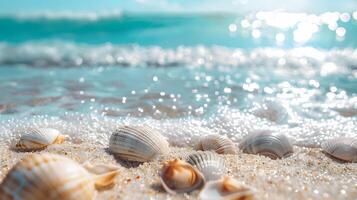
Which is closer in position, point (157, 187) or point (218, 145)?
point (157, 187)

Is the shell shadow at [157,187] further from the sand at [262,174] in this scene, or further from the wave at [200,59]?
the wave at [200,59]

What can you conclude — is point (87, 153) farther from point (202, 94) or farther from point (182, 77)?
point (182, 77)

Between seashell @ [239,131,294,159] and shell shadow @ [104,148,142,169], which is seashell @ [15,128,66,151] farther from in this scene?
seashell @ [239,131,294,159]

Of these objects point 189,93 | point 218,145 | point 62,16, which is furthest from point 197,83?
point 62,16

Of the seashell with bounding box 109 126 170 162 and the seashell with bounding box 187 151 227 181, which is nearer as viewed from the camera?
the seashell with bounding box 187 151 227 181

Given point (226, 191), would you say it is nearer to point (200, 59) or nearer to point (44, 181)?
point (44, 181)

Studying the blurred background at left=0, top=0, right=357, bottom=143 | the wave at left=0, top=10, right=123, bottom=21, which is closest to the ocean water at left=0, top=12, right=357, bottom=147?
the blurred background at left=0, top=0, right=357, bottom=143
